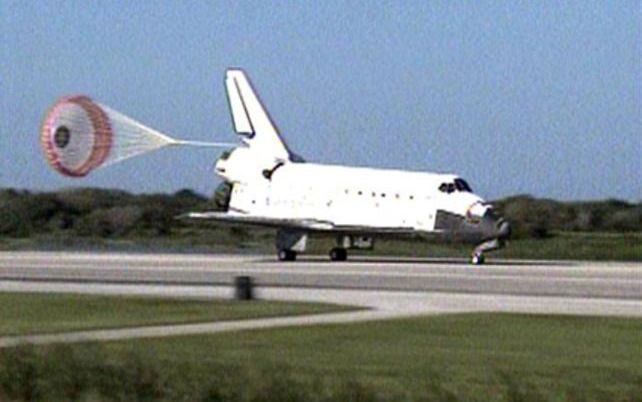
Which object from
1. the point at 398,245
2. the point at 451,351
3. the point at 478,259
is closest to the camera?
the point at 451,351

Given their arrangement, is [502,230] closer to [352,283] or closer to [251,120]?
[251,120]

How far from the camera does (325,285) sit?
43.7m

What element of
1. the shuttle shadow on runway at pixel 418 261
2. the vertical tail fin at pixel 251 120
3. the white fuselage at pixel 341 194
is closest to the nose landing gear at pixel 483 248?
the shuttle shadow on runway at pixel 418 261

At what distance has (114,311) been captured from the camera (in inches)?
1366

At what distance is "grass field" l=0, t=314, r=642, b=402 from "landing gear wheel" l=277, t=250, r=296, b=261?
108ft

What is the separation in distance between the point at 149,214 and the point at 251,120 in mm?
34931

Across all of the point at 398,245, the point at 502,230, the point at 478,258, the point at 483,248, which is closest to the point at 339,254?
the point at 483,248

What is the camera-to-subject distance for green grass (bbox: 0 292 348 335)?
104 feet

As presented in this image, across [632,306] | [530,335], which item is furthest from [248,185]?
[530,335]

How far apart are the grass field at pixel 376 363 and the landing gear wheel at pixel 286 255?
3303 cm

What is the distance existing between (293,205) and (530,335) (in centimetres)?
3696

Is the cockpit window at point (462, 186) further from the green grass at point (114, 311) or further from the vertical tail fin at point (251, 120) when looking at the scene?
the green grass at point (114, 311)

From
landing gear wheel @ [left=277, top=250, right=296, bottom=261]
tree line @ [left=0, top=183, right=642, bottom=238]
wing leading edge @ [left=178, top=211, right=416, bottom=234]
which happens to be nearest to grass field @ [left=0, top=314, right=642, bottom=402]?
wing leading edge @ [left=178, top=211, right=416, bottom=234]

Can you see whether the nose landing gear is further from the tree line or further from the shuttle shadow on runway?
the tree line
